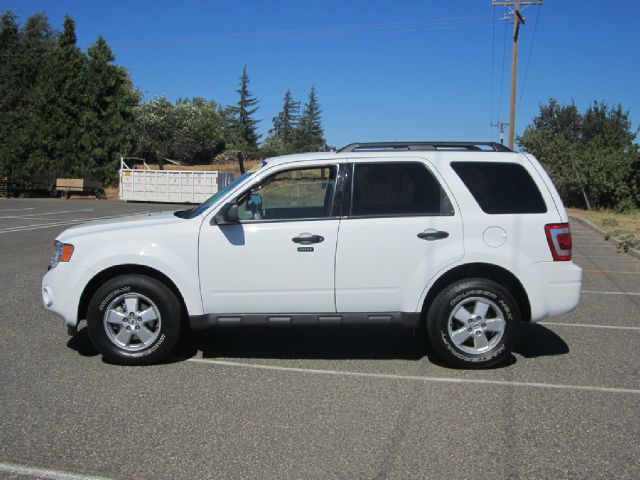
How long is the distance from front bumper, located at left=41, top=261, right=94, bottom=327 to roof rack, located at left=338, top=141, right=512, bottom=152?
8.34ft

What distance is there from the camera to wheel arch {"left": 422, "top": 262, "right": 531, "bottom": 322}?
5477 mm

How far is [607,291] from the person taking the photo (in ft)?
31.9

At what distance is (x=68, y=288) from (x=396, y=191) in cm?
293

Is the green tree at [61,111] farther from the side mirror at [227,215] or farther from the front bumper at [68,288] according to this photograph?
the side mirror at [227,215]

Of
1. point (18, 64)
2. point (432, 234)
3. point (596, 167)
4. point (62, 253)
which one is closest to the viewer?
point (432, 234)

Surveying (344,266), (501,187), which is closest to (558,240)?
(501,187)

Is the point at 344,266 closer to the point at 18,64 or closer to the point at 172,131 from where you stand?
the point at 18,64

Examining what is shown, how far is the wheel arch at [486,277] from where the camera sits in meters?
5.48

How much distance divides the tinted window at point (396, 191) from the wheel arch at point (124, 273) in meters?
1.67

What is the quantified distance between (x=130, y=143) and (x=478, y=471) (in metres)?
45.1

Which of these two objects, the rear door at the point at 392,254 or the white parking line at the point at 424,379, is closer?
the white parking line at the point at 424,379

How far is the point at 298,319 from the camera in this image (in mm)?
5430

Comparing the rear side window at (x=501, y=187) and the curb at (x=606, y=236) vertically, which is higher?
the rear side window at (x=501, y=187)

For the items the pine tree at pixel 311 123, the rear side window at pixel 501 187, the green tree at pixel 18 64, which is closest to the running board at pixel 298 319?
the rear side window at pixel 501 187
